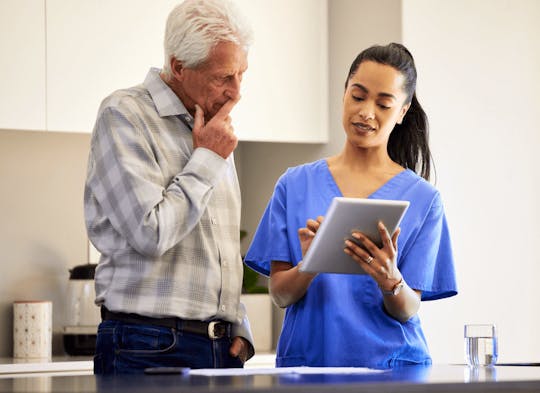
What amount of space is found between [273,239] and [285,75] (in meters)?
1.37

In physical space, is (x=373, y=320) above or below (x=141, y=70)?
below

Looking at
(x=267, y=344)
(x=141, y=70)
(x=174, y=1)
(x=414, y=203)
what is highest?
(x=174, y=1)

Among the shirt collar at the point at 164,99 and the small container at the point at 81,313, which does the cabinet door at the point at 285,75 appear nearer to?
the small container at the point at 81,313

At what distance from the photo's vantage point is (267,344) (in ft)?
12.3

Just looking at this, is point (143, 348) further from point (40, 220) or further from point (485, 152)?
point (485, 152)

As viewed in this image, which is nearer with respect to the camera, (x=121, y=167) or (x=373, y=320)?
(x=121, y=167)

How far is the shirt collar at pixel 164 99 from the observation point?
6.78ft

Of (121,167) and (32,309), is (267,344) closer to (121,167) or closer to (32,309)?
(32,309)

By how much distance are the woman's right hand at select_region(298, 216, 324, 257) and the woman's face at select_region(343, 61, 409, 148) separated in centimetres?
30

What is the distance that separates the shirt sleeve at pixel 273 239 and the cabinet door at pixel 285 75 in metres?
1.15

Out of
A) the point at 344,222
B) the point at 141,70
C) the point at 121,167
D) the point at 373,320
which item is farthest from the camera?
the point at 141,70

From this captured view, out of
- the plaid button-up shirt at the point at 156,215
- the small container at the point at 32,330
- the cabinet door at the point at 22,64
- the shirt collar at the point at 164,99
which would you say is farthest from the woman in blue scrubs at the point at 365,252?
the small container at the point at 32,330

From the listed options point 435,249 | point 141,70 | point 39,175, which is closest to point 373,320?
point 435,249

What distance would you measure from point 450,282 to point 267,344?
145cm
